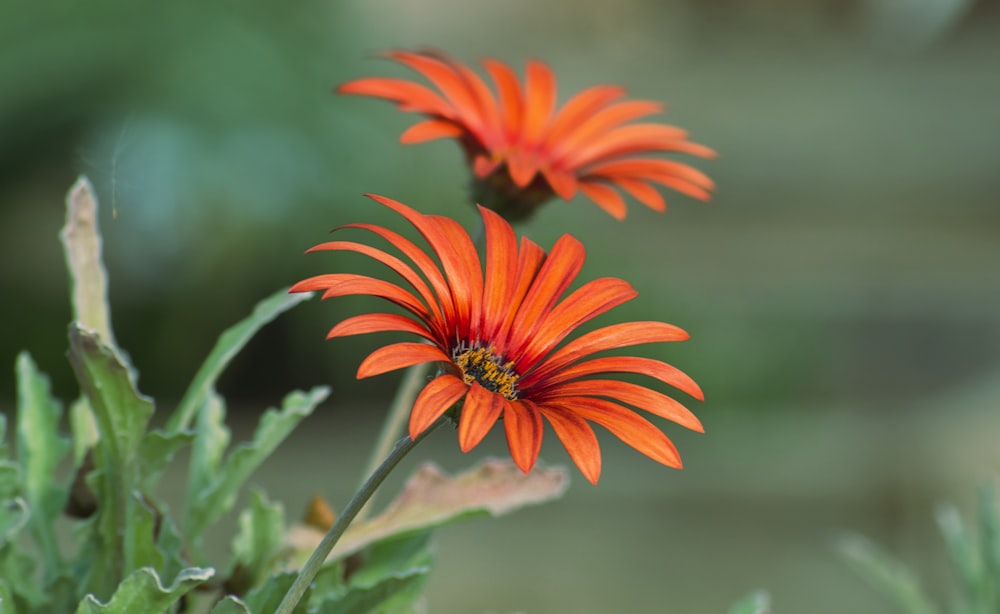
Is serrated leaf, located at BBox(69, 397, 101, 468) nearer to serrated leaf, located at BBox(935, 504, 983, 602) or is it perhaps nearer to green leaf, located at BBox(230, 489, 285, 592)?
green leaf, located at BBox(230, 489, 285, 592)

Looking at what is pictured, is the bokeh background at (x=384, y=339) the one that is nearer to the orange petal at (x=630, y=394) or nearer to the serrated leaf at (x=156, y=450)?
the serrated leaf at (x=156, y=450)

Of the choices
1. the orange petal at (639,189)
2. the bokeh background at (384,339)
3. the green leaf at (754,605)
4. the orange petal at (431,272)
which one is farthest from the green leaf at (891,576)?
the bokeh background at (384,339)

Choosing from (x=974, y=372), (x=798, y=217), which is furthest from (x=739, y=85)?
(x=974, y=372)

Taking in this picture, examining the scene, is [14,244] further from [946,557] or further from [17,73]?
[946,557]

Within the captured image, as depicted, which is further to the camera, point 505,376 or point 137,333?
point 137,333

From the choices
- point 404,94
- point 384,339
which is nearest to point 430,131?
point 404,94

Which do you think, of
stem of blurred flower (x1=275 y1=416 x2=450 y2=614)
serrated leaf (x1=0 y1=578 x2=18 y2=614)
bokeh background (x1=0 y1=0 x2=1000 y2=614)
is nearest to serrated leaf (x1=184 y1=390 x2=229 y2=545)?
serrated leaf (x1=0 y1=578 x2=18 y2=614)
